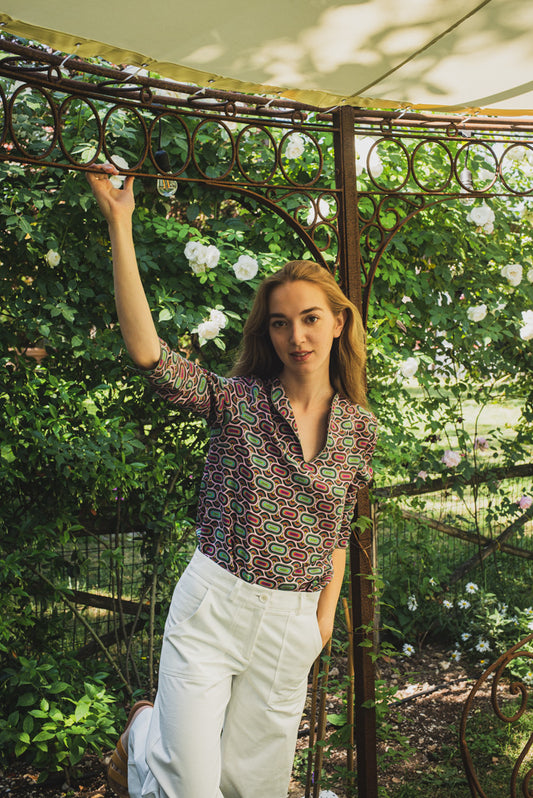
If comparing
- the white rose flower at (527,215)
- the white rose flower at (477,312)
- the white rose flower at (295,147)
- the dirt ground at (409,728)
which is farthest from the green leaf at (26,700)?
the white rose flower at (527,215)

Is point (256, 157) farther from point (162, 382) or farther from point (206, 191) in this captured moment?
point (162, 382)

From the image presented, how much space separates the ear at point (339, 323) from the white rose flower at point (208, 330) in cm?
94

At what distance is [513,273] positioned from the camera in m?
3.78

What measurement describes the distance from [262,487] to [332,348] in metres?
0.52

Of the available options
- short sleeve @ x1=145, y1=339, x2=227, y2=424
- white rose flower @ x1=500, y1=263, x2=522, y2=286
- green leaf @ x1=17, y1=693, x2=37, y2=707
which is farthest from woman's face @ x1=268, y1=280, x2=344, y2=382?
white rose flower @ x1=500, y1=263, x2=522, y2=286

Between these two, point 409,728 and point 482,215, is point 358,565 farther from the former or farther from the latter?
point 482,215

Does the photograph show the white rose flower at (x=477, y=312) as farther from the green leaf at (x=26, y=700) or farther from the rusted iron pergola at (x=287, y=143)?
the green leaf at (x=26, y=700)

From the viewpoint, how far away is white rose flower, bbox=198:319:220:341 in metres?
2.96

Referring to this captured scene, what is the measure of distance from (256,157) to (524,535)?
278cm

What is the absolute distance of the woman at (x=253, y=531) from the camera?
5.75 feet

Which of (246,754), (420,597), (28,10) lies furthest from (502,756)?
(28,10)

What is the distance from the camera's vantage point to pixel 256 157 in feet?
11.1

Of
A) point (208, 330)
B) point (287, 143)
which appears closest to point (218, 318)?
point (208, 330)

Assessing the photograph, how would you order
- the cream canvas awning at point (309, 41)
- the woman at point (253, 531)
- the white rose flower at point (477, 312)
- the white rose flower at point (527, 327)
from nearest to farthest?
the cream canvas awning at point (309, 41), the woman at point (253, 531), the white rose flower at point (477, 312), the white rose flower at point (527, 327)
